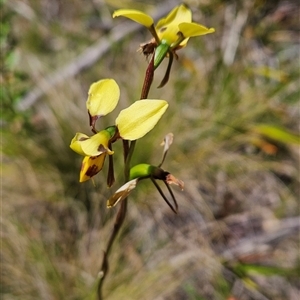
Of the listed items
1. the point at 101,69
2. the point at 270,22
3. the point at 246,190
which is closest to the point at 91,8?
the point at 101,69

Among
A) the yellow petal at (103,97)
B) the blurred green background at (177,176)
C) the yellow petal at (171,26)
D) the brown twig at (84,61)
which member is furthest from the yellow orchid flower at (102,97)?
the brown twig at (84,61)

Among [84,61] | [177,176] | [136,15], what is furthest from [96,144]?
[84,61]

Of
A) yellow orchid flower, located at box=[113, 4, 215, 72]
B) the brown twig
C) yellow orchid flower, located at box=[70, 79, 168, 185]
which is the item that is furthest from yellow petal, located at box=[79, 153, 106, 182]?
the brown twig

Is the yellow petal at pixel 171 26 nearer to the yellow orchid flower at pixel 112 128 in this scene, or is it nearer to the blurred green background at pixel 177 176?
the yellow orchid flower at pixel 112 128

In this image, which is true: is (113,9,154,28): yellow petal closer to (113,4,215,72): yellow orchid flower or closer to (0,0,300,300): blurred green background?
(113,4,215,72): yellow orchid flower

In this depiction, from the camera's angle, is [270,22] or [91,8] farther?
[91,8]

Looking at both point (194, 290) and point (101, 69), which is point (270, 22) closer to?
point (101, 69)
